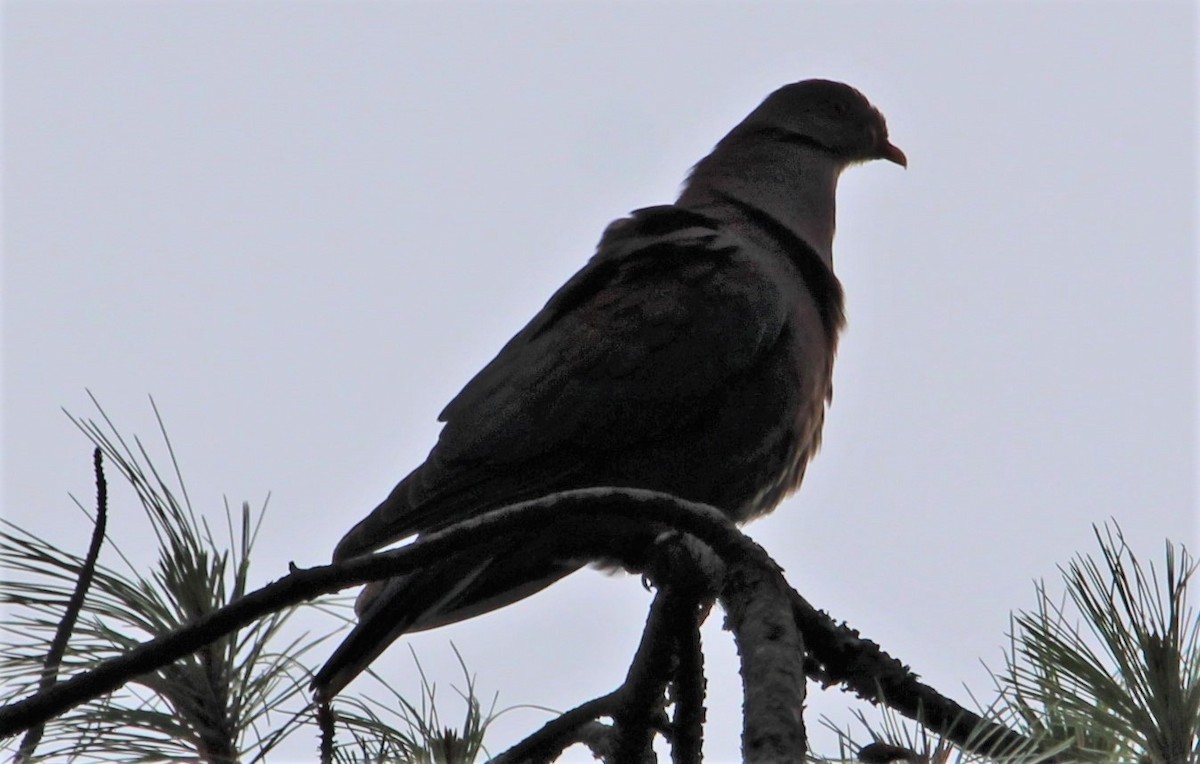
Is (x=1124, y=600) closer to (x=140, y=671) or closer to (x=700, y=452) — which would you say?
(x=140, y=671)

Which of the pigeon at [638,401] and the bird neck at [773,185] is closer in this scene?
the pigeon at [638,401]

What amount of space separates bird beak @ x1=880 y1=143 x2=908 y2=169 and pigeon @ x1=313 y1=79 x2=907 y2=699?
3.82 feet

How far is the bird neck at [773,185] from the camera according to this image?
409 centimetres

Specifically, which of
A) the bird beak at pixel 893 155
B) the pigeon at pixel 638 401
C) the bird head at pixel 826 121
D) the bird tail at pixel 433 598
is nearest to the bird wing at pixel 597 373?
the pigeon at pixel 638 401

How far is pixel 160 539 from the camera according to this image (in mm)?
2182

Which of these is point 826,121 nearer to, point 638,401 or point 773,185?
point 773,185

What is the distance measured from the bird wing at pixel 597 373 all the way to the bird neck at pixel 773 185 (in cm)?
47

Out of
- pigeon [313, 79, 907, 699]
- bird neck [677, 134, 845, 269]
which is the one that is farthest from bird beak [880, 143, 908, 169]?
pigeon [313, 79, 907, 699]

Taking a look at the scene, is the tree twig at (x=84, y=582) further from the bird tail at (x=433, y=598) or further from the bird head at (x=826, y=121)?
the bird head at (x=826, y=121)

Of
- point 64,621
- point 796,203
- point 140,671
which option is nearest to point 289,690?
point 64,621

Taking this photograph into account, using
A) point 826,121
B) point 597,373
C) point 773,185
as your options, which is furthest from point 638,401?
point 826,121

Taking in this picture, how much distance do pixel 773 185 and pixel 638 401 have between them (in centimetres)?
129

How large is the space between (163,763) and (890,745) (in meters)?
1.07

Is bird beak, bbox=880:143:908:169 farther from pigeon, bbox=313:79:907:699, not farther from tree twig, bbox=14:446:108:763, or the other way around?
tree twig, bbox=14:446:108:763
